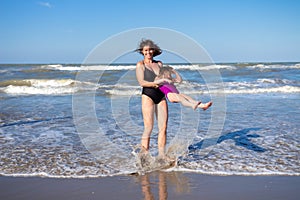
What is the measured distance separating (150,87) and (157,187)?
1358 millimetres

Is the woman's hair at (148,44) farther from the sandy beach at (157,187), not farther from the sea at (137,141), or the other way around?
the sandy beach at (157,187)

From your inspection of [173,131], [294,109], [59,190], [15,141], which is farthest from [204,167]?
[294,109]

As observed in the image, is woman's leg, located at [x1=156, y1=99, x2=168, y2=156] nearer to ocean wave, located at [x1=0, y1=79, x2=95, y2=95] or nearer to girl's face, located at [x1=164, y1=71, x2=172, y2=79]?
girl's face, located at [x1=164, y1=71, x2=172, y2=79]

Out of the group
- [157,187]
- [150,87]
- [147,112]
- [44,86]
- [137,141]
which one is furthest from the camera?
[44,86]

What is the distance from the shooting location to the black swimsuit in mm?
4320

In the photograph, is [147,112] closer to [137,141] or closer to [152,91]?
[152,91]

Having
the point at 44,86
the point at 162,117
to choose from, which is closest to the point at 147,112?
the point at 162,117

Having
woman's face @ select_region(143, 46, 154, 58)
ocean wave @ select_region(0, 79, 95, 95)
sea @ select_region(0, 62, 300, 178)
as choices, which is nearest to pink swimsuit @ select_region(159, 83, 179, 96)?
woman's face @ select_region(143, 46, 154, 58)

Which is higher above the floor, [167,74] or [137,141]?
[167,74]

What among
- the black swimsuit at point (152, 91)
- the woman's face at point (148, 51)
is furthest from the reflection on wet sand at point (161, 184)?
the woman's face at point (148, 51)

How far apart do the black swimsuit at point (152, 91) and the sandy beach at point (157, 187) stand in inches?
41.4

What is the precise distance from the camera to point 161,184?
13.0 ft

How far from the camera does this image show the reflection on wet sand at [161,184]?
145 inches

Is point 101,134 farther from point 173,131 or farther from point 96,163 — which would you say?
point 96,163
